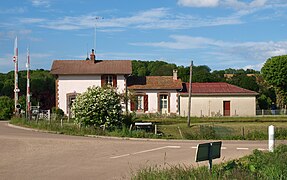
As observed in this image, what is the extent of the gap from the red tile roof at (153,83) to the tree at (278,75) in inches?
790

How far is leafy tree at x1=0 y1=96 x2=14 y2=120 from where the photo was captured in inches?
1767

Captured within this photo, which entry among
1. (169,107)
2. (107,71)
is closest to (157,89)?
(169,107)

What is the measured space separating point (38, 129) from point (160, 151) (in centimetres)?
1291

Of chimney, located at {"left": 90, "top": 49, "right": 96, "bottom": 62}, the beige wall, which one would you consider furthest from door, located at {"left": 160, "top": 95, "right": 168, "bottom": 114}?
chimney, located at {"left": 90, "top": 49, "right": 96, "bottom": 62}

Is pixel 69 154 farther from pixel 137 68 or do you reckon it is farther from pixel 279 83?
pixel 137 68

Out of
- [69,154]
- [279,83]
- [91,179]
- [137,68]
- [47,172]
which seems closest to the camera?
[91,179]

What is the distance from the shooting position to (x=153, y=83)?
5425 cm

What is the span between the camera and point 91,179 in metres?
11.2

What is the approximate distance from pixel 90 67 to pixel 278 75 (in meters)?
28.4

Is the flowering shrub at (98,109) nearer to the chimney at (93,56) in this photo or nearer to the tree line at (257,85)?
the chimney at (93,56)

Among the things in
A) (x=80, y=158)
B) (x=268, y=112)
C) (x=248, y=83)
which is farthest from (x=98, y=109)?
(x=248, y=83)

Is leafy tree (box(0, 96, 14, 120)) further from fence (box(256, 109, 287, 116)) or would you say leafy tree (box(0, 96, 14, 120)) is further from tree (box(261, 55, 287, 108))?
tree (box(261, 55, 287, 108))

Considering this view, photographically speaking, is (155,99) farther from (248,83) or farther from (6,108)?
(248,83)

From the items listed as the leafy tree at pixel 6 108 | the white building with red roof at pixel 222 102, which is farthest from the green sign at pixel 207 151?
the white building with red roof at pixel 222 102
